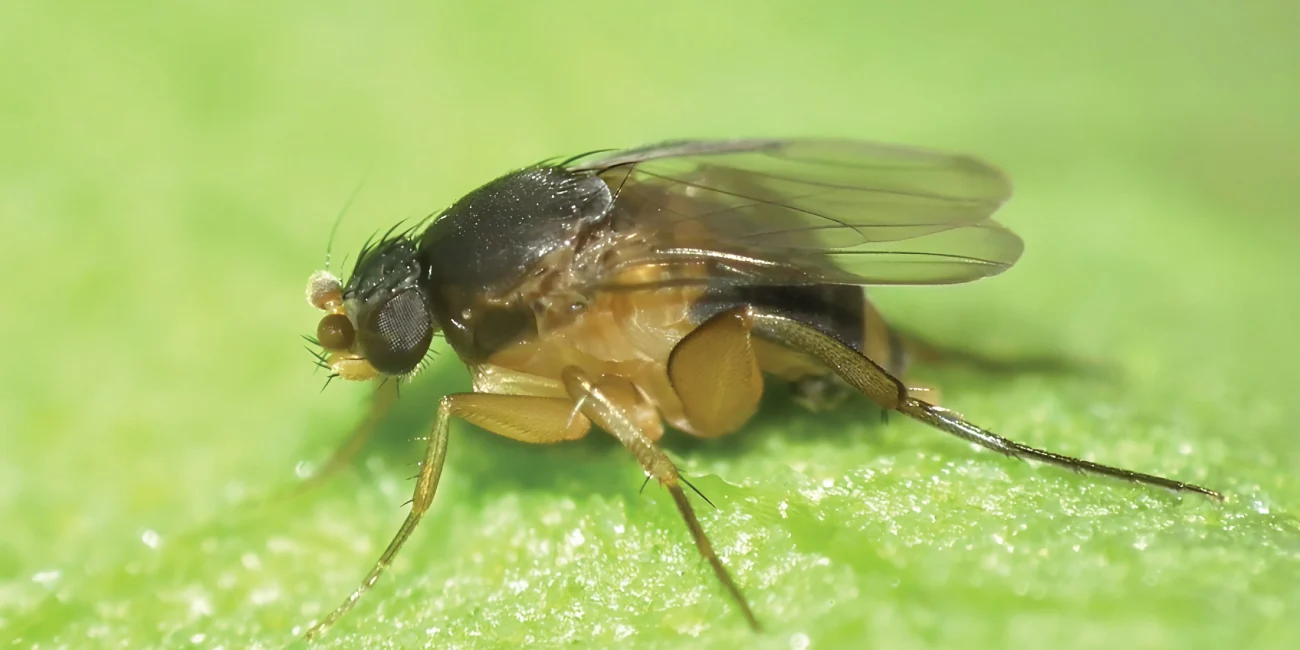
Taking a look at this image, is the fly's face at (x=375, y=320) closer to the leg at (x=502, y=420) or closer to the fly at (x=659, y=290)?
the fly at (x=659, y=290)

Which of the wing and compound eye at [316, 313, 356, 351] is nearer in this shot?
the wing

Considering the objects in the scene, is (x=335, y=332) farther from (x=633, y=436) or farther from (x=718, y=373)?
(x=718, y=373)

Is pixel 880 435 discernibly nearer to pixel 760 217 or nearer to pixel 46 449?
pixel 760 217

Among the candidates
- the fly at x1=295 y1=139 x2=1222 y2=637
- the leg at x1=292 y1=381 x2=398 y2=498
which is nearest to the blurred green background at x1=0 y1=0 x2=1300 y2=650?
the leg at x1=292 y1=381 x2=398 y2=498

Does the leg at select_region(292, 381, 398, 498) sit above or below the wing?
below

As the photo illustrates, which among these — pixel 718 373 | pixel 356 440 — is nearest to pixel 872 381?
pixel 718 373

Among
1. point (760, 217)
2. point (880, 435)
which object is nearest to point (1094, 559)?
point (880, 435)

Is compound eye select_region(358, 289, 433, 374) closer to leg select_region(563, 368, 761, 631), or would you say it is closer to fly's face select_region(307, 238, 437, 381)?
fly's face select_region(307, 238, 437, 381)
